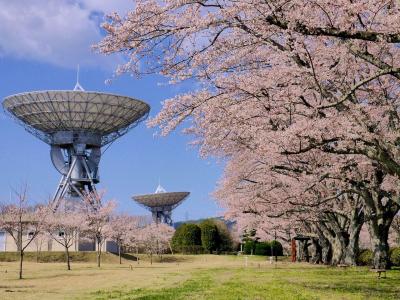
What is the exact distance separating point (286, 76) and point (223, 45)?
2.67m

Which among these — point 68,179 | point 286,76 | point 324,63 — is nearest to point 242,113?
point 286,76

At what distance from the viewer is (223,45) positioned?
1054 cm

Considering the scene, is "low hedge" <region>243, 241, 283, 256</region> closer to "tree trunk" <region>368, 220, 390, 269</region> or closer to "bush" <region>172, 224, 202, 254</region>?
"bush" <region>172, 224, 202, 254</region>

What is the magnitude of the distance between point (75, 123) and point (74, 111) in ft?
7.19

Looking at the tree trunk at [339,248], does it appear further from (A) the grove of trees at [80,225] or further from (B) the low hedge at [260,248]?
(B) the low hedge at [260,248]

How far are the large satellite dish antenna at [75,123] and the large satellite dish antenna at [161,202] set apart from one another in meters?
20.8

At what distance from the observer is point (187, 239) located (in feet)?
254

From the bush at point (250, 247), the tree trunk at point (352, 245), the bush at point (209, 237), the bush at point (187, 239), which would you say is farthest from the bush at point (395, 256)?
the bush at point (187, 239)

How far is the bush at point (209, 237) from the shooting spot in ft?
249

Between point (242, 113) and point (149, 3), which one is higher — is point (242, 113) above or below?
below

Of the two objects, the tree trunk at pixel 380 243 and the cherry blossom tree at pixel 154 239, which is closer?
the tree trunk at pixel 380 243

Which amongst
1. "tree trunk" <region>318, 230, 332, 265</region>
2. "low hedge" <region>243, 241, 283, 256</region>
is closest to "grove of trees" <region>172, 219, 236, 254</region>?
"low hedge" <region>243, 241, 283, 256</region>

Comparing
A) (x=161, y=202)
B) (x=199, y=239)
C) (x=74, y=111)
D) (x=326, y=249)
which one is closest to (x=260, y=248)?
(x=199, y=239)

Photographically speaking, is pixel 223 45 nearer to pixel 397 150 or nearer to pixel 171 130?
pixel 171 130
